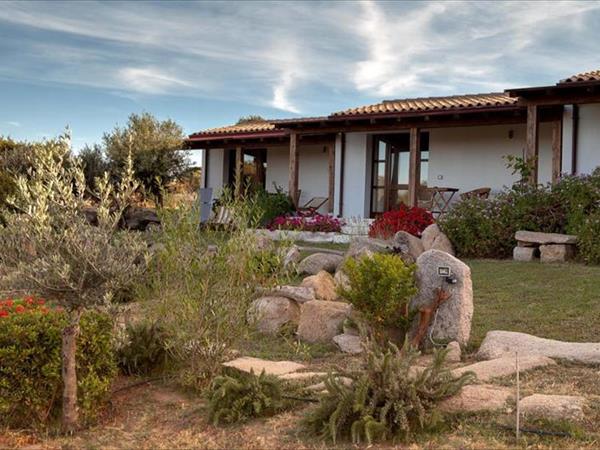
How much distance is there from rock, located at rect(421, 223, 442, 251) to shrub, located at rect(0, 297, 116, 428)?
7931 millimetres

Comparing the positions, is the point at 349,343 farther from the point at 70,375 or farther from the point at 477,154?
the point at 477,154

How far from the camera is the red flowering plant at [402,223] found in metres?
12.8

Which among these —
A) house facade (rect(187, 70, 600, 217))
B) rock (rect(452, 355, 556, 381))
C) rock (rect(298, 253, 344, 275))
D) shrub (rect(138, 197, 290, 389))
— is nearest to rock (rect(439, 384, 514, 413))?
rock (rect(452, 355, 556, 381))

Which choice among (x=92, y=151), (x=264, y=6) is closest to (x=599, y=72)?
(x=264, y=6)

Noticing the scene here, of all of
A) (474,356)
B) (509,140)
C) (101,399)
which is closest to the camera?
(101,399)

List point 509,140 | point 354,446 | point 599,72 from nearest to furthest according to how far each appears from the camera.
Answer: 1. point 354,446
2. point 599,72
3. point 509,140

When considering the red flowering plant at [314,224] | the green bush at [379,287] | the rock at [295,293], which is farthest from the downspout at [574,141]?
the green bush at [379,287]

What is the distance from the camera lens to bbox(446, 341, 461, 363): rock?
537cm

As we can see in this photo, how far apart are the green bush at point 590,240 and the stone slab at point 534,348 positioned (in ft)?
Answer: 15.3

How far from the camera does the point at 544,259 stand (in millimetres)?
10531

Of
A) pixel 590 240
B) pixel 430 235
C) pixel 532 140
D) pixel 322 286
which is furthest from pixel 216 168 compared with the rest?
pixel 322 286

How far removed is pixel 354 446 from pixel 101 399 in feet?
6.01

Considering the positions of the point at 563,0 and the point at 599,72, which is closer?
the point at 563,0

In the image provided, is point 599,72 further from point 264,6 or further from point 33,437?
point 33,437
